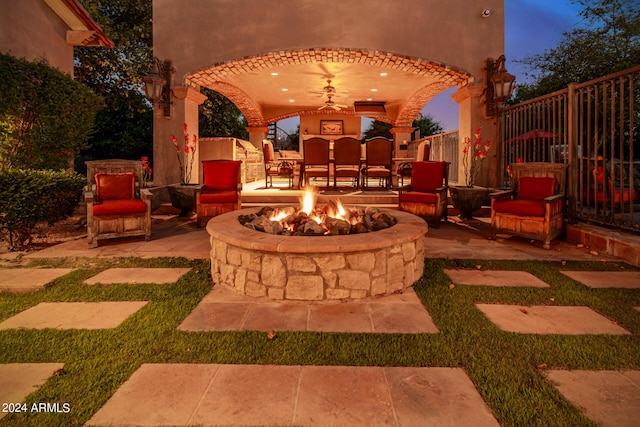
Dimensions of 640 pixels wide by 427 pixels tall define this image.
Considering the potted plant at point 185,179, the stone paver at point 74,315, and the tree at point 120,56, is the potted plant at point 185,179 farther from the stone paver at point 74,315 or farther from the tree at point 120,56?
the tree at point 120,56

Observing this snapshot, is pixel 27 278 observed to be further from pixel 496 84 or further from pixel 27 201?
pixel 496 84

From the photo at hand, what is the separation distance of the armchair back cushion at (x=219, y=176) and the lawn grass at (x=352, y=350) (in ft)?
11.1

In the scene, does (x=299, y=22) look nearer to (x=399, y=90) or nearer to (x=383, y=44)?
(x=383, y=44)

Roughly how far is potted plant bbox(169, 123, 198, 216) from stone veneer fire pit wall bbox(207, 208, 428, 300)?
357cm

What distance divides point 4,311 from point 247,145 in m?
9.50

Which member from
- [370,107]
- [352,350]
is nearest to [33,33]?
[352,350]

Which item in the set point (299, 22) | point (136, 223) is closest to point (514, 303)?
point (136, 223)

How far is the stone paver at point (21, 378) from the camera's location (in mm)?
1612

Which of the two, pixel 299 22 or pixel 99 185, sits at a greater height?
pixel 299 22

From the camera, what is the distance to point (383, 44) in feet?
23.6

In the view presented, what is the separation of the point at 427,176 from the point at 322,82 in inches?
241

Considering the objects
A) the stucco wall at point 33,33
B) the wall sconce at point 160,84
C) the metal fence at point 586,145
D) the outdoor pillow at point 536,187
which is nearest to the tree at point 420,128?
the metal fence at point 586,145

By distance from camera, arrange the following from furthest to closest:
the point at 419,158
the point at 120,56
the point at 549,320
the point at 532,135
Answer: the point at 120,56
the point at 419,158
the point at 532,135
the point at 549,320

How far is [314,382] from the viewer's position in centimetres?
173
